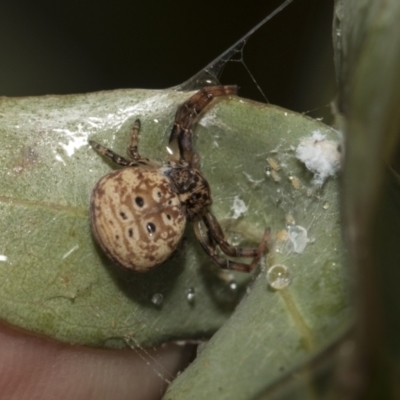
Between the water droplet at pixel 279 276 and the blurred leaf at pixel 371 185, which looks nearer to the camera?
the blurred leaf at pixel 371 185

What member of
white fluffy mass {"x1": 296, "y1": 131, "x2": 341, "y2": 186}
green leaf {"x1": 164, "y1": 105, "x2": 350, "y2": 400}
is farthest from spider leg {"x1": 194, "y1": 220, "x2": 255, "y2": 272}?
white fluffy mass {"x1": 296, "y1": 131, "x2": 341, "y2": 186}

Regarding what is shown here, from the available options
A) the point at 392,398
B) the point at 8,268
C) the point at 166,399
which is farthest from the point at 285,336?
the point at 8,268

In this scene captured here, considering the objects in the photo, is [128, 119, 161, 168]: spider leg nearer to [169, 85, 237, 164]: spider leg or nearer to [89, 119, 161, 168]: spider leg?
[89, 119, 161, 168]: spider leg

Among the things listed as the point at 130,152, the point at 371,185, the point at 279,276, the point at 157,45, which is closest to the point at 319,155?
the point at 279,276

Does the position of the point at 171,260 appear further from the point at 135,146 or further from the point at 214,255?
the point at 135,146

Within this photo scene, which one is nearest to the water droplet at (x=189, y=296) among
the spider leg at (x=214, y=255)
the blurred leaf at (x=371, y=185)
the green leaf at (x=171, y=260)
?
the green leaf at (x=171, y=260)

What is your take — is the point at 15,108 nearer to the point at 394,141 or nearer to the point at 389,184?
the point at 389,184

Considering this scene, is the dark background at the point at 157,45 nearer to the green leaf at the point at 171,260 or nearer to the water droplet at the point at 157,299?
the green leaf at the point at 171,260
